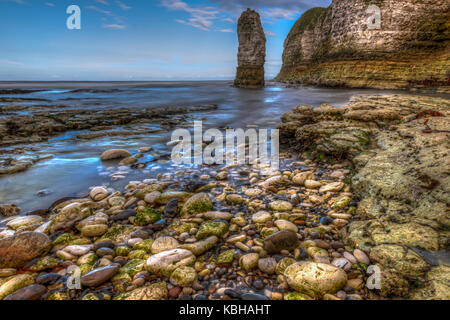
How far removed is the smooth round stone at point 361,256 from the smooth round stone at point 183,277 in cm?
141

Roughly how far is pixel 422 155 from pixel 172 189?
12.0 ft

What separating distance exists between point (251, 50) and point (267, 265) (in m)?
39.1

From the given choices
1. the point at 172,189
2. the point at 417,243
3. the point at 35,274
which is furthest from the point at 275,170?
the point at 35,274

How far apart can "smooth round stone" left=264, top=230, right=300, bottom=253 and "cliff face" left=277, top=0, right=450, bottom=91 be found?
88.3 feet

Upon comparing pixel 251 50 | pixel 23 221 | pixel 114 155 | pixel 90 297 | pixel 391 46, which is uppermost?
Result: pixel 251 50

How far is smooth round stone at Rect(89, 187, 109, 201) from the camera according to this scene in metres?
3.36

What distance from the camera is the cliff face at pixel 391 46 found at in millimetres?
21984

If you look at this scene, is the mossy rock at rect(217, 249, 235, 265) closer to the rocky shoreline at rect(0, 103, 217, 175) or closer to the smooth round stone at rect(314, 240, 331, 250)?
the smooth round stone at rect(314, 240, 331, 250)

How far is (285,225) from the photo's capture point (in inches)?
91.7

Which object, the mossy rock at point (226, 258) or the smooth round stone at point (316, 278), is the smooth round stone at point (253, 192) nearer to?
the mossy rock at point (226, 258)

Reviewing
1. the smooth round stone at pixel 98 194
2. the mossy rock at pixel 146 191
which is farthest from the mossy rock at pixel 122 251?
the smooth round stone at pixel 98 194

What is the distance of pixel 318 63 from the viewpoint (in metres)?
36.8

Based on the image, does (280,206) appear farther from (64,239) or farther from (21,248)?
(21,248)

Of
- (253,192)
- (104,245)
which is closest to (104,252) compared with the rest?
(104,245)
